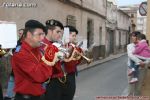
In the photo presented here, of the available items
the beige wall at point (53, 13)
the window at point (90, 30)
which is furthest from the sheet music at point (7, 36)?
the window at point (90, 30)

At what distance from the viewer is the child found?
10.7 m

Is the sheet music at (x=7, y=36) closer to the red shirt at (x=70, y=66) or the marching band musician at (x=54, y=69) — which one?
the red shirt at (x=70, y=66)

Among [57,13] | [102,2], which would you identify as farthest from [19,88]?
[102,2]

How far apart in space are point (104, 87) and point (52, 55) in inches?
404

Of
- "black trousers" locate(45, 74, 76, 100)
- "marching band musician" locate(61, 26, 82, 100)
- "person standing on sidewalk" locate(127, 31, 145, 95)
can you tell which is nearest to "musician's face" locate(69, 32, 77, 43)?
"marching band musician" locate(61, 26, 82, 100)

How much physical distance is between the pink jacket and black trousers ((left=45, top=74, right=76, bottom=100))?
3.43 meters

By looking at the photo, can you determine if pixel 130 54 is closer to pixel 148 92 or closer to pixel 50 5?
pixel 148 92

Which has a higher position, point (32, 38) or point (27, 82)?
point (32, 38)

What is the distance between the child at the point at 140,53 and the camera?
35.0 feet

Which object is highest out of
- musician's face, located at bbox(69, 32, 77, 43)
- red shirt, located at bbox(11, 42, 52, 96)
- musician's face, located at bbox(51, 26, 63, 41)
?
musician's face, located at bbox(51, 26, 63, 41)

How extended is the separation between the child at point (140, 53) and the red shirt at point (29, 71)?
213 inches

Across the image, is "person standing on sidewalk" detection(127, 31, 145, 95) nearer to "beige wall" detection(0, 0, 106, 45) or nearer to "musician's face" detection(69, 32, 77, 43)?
"musician's face" detection(69, 32, 77, 43)

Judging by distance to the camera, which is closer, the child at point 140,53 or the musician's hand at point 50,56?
the musician's hand at point 50,56

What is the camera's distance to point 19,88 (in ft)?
17.9
